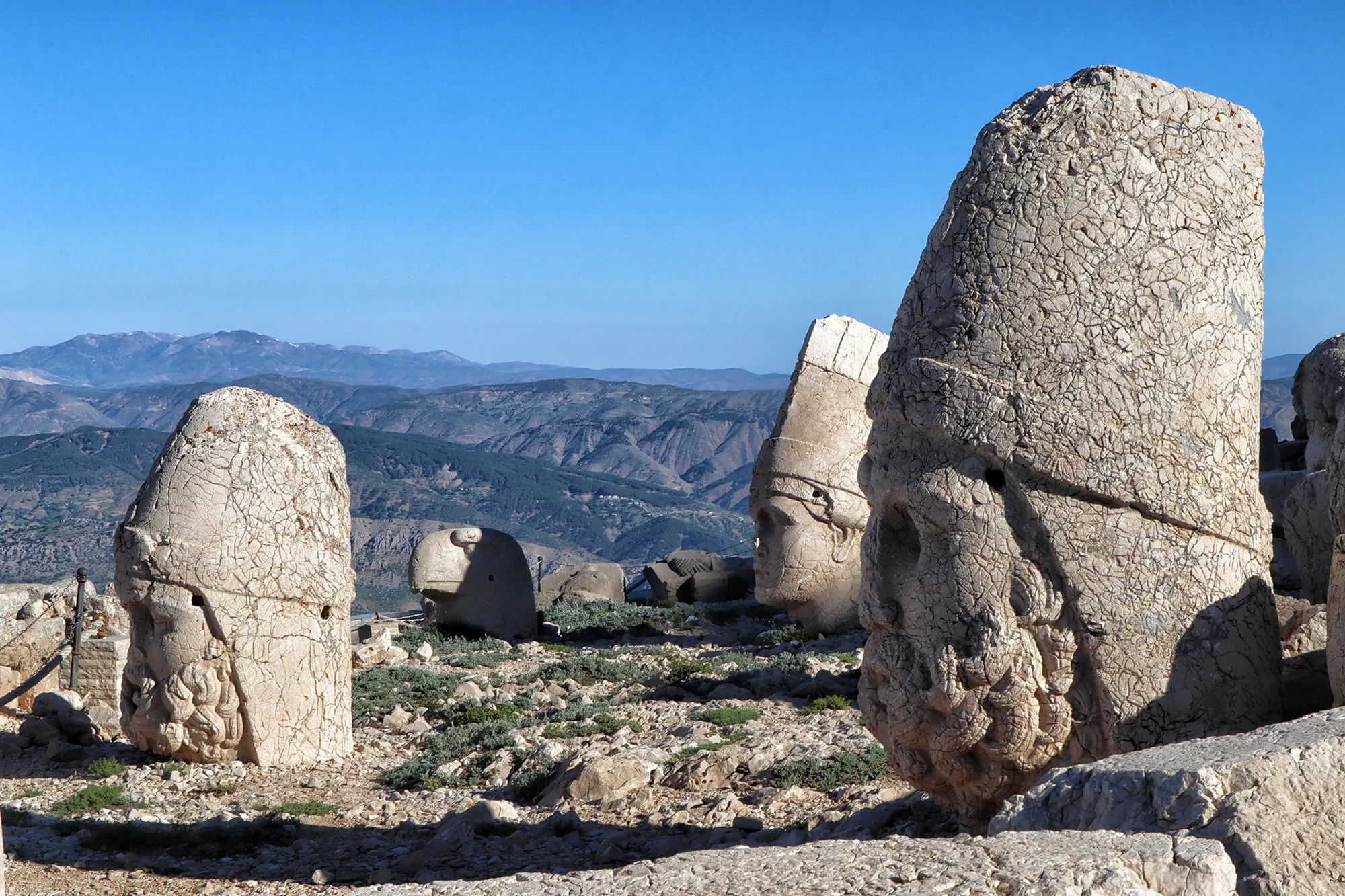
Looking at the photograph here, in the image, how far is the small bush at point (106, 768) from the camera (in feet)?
28.3

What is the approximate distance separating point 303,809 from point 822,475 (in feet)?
24.2

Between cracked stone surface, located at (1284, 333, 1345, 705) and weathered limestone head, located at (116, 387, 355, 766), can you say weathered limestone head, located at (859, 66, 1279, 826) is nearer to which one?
cracked stone surface, located at (1284, 333, 1345, 705)

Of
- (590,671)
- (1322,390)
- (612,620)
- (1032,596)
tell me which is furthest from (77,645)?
(1322,390)

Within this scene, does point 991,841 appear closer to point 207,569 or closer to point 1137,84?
point 1137,84

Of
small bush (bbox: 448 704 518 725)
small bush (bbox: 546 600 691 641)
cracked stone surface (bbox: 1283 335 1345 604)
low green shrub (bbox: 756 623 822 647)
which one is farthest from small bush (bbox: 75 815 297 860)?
small bush (bbox: 546 600 691 641)

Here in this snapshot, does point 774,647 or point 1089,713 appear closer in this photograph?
point 1089,713

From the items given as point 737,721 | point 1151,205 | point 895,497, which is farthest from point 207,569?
point 1151,205

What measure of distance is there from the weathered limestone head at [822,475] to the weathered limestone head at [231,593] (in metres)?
6.08

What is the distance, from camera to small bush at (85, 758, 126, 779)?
8641 mm

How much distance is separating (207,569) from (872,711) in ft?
15.7

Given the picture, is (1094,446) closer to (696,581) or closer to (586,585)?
(696,581)

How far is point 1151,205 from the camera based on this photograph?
204 inches

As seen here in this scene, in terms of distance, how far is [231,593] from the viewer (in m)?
8.51

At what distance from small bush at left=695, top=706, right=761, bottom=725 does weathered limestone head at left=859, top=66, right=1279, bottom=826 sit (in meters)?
3.73
